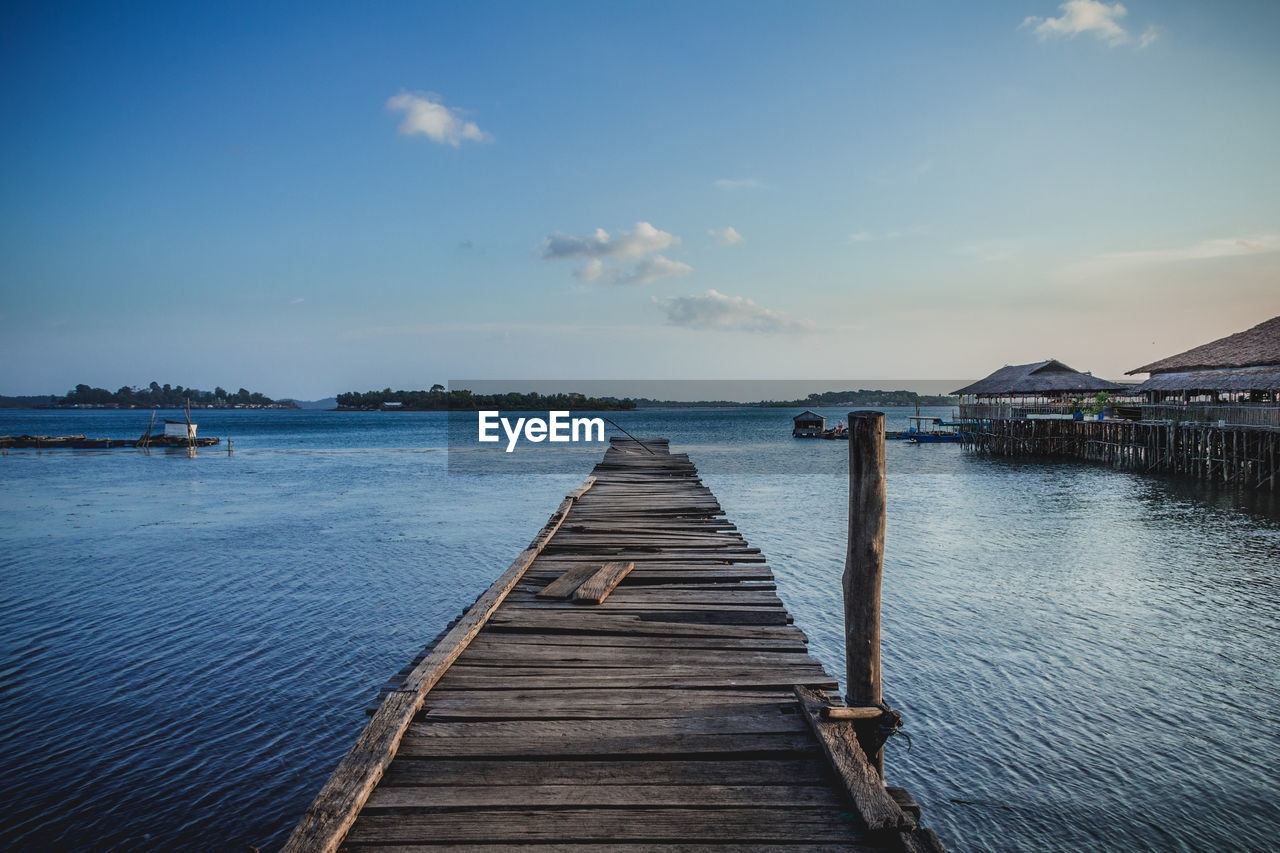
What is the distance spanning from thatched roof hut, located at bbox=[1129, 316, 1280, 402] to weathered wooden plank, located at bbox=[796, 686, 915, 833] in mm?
36160

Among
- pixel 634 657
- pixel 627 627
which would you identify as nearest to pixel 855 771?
pixel 634 657

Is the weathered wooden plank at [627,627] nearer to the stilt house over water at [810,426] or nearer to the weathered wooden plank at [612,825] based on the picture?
the weathered wooden plank at [612,825]

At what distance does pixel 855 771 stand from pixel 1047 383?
5779 cm

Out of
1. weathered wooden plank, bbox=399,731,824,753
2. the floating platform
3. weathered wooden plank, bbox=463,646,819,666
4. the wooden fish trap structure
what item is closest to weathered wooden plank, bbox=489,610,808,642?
weathered wooden plank, bbox=463,646,819,666

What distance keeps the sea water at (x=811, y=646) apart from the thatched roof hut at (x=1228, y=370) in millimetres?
11651

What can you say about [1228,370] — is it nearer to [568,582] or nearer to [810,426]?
[568,582]

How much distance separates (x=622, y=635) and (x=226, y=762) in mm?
4487

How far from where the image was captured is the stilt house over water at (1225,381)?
30500 mm

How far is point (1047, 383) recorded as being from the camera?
5278 centimetres

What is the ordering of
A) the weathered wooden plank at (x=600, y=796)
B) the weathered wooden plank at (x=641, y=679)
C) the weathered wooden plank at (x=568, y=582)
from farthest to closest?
the weathered wooden plank at (x=568, y=582) < the weathered wooden plank at (x=641, y=679) < the weathered wooden plank at (x=600, y=796)

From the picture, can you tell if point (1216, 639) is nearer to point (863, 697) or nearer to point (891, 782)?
point (891, 782)

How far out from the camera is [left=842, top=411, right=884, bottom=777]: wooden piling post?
190 inches

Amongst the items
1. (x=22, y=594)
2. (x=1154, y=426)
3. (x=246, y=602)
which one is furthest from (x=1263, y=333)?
(x=22, y=594)

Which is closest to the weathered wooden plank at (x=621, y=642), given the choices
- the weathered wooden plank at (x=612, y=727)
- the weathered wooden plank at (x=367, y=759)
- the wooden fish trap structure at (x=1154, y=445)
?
the weathered wooden plank at (x=367, y=759)
